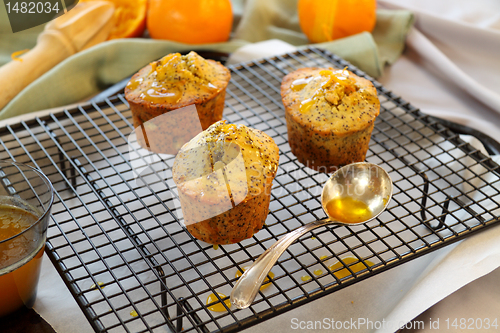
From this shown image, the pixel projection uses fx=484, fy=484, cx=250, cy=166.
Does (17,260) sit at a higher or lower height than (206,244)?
higher

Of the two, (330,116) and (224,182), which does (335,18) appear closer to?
(330,116)

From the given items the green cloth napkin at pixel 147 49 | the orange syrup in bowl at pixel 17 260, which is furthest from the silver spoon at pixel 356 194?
the green cloth napkin at pixel 147 49

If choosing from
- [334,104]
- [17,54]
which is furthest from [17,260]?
[17,54]

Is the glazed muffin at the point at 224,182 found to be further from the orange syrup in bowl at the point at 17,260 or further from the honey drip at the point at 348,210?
the orange syrup in bowl at the point at 17,260

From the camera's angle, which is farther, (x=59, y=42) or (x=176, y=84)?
(x=59, y=42)

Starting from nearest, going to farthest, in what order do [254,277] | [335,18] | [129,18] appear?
[254,277], [335,18], [129,18]

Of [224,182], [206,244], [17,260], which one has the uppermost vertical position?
[224,182]
